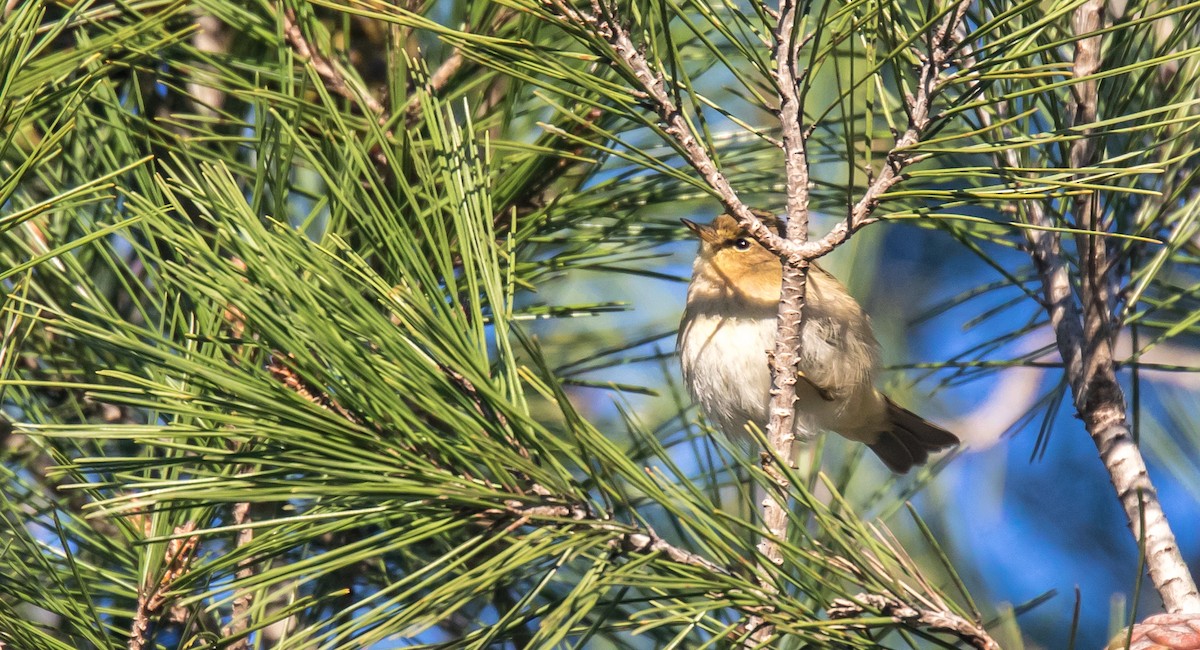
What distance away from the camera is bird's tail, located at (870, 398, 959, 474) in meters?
3.46

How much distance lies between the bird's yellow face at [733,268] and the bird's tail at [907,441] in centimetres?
80

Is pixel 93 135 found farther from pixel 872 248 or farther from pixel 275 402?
pixel 872 248

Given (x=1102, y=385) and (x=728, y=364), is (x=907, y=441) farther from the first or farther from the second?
(x=1102, y=385)

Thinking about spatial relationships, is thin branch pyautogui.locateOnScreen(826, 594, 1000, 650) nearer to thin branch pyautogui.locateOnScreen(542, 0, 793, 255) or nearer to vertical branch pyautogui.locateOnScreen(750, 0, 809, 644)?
vertical branch pyautogui.locateOnScreen(750, 0, 809, 644)

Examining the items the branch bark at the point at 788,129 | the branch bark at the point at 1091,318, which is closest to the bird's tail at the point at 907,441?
the branch bark at the point at 1091,318

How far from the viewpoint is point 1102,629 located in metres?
3.86

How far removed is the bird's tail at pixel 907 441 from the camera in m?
3.46

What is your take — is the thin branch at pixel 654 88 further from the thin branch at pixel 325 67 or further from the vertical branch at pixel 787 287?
the thin branch at pixel 325 67

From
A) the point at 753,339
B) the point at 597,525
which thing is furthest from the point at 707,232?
the point at 597,525

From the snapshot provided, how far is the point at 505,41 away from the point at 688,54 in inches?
45.4

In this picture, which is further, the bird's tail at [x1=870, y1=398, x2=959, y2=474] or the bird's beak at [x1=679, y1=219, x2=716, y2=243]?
the bird's tail at [x1=870, y1=398, x2=959, y2=474]

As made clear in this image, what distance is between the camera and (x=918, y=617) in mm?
1244

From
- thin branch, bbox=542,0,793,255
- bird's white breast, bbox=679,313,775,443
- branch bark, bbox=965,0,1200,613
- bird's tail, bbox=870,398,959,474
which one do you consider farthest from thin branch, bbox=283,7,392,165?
bird's tail, bbox=870,398,959,474

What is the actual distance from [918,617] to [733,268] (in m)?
1.69
